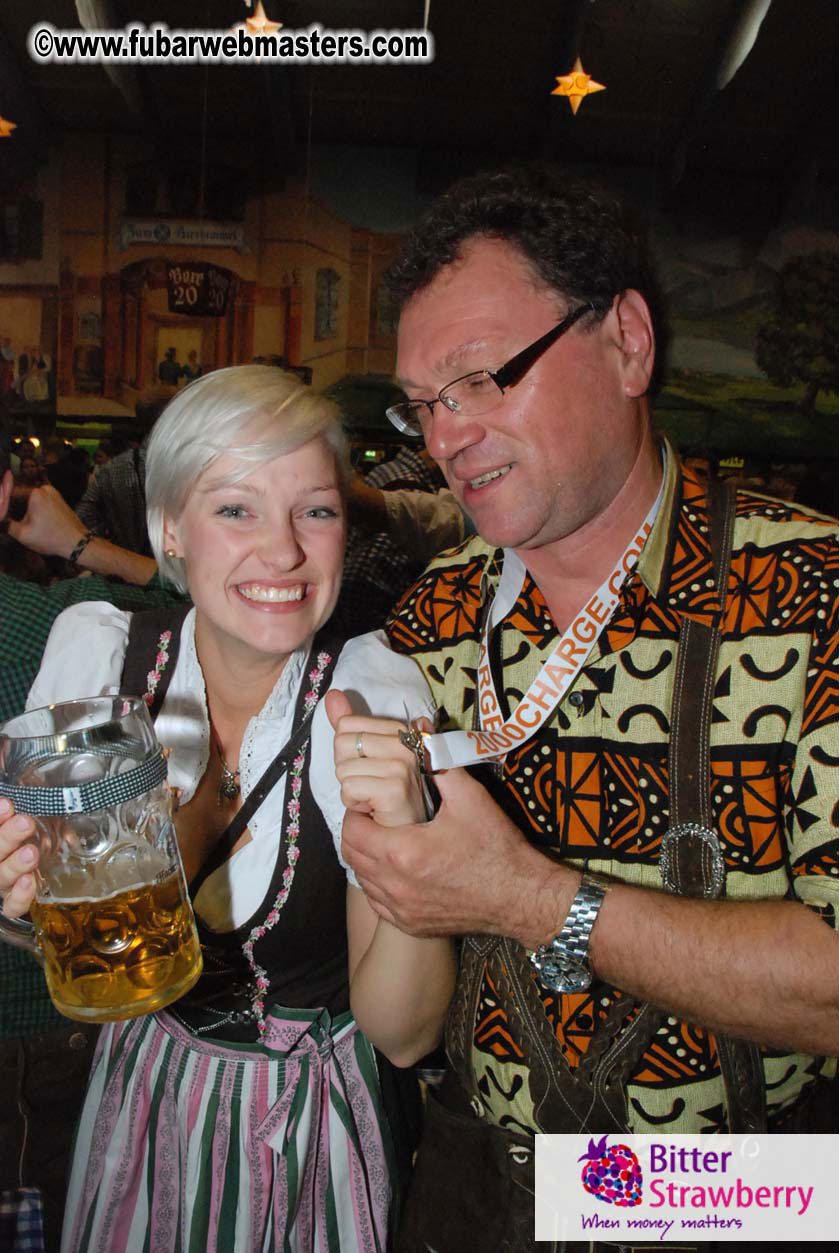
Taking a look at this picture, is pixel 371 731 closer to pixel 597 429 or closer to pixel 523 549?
pixel 523 549

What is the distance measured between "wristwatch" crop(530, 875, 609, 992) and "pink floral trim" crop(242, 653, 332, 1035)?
1.17ft

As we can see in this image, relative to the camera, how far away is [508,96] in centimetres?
834

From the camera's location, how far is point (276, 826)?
3.87 ft

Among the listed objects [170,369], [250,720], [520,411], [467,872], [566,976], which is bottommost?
[566,976]

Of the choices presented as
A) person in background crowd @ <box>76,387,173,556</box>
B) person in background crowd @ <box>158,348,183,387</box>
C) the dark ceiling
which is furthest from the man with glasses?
person in background crowd @ <box>158,348,183,387</box>

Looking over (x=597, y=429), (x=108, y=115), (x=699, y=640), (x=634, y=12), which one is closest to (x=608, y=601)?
(x=699, y=640)

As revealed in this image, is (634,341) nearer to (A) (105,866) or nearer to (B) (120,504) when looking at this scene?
(A) (105,866)

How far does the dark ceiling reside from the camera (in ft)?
23.4

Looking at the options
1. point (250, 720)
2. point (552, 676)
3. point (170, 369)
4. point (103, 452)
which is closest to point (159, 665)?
point (250, 720)

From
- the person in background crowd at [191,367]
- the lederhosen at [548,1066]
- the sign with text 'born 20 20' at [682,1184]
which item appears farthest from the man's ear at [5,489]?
the person in background crowd at [191,367]

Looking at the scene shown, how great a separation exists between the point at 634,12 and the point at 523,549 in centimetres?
813

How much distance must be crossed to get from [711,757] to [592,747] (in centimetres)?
16

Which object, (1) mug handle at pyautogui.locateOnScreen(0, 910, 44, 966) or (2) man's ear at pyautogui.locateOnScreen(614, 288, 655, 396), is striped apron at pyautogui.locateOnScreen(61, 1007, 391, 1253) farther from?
(2) man's ear at pyautogui.locateOnScreen(614, 288, 655, 396)

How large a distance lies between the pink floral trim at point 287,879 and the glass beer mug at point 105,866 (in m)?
0.29
